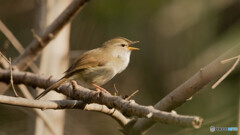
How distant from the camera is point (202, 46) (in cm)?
527

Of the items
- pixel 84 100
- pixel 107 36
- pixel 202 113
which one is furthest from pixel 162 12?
pixel 84 100

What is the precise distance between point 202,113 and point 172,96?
4.66ft

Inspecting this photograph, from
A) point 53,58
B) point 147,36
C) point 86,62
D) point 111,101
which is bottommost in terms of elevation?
point 111,101

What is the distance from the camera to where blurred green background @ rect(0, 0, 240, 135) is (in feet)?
17.1

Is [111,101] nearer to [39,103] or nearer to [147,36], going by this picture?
[39,103]

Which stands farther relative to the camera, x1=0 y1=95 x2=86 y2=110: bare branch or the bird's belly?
the bird's belly

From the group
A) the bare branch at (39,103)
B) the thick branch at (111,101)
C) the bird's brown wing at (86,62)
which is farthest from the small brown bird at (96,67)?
the bare branch at (39,103)

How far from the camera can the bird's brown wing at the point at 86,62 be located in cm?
335

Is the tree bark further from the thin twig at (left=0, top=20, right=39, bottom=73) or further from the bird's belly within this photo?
the bird's belly

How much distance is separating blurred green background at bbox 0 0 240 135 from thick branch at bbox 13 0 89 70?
139 centimetres

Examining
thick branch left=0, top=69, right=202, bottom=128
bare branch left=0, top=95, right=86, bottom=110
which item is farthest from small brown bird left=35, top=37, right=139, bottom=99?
bare branch left=0, top=95, right=86, bottom=110

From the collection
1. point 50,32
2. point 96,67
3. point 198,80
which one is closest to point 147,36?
point 96,67

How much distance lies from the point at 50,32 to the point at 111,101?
1.53 meters

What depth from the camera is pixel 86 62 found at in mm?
3434
